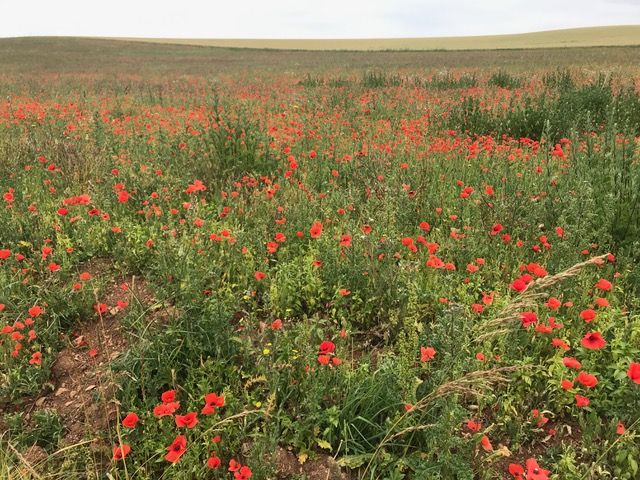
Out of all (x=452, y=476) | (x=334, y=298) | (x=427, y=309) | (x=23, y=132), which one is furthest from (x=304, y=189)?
(x=23, y=132)

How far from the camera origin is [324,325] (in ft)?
10.2

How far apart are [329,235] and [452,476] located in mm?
2351

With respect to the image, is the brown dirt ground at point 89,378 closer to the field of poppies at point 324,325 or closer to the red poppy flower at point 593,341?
the field of poppies at point 324,325

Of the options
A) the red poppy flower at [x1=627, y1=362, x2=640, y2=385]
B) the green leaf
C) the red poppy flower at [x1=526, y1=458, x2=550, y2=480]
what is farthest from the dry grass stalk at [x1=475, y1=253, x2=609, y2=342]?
the green leaf

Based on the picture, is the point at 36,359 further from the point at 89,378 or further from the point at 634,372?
the point at 634,372

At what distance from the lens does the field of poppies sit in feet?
7.01

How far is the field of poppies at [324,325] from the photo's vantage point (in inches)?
84.1

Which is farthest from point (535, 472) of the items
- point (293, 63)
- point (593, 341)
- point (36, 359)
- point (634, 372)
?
point (293, 63)

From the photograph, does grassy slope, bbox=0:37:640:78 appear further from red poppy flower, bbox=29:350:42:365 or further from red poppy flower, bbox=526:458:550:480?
red poppy flower, bbox=526:458:550:480

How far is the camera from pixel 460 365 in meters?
2.11

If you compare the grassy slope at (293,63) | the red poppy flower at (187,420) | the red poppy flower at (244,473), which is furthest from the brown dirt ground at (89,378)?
the grassy slope at (293,63)

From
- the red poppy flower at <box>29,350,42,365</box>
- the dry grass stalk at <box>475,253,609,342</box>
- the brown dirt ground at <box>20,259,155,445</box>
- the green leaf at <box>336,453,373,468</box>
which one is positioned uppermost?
the dry grass stalk at <box>475,253,609,342</box>

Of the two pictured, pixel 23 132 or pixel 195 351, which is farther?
pixel 23 132

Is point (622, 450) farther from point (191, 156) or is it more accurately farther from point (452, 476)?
point (191, 156)
